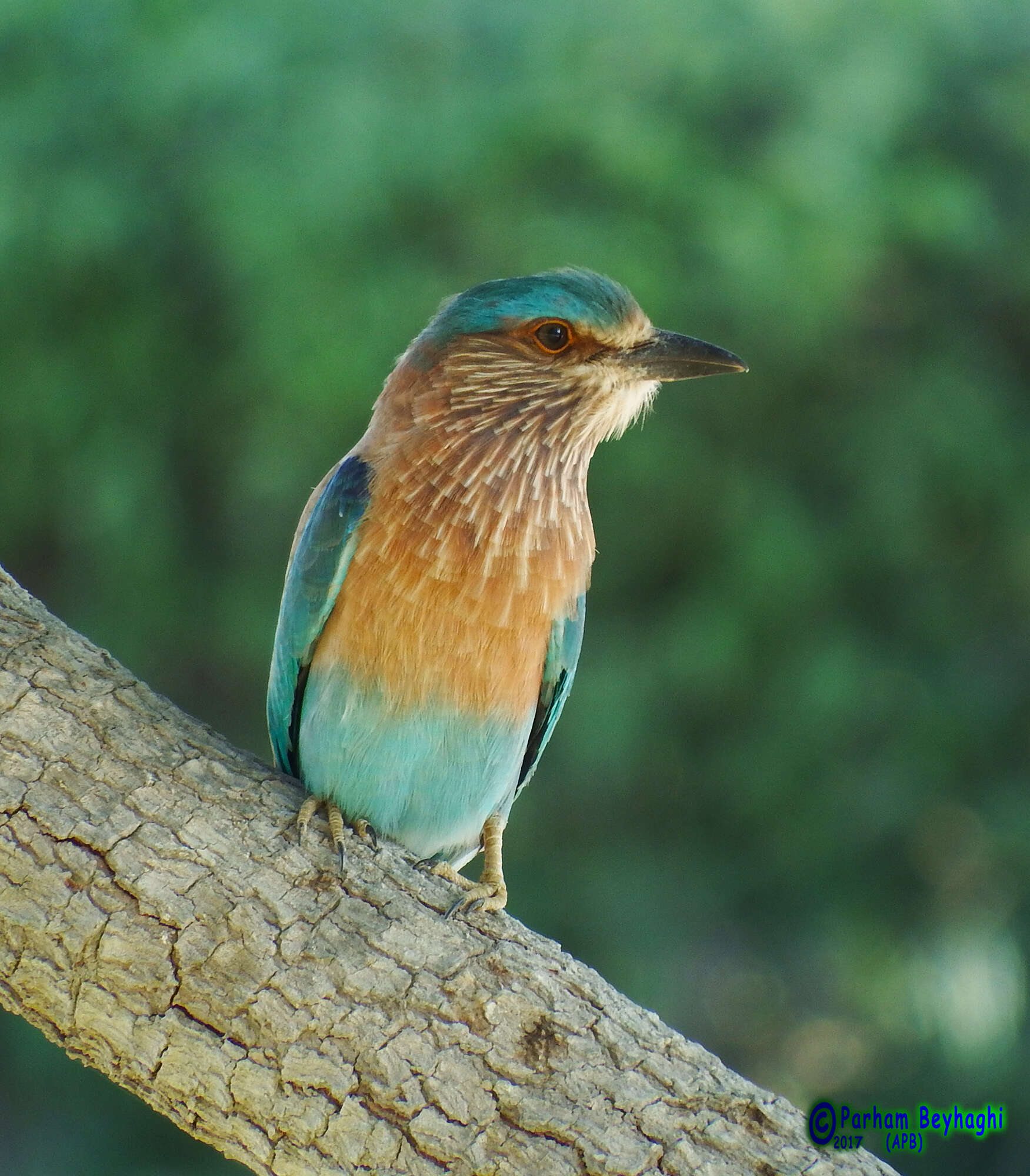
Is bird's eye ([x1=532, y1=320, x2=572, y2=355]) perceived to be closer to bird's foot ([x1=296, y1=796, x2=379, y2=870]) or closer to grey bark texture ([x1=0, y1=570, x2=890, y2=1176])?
bird's foot ([x1=296, y1=796, x2=379, y2=870])

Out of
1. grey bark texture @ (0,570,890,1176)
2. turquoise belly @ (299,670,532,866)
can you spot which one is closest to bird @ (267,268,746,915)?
turquoise belly @ (299,670,532,866)

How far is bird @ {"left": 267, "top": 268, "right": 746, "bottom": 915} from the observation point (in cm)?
299

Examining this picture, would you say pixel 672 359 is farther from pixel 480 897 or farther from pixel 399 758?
pixel 480 897

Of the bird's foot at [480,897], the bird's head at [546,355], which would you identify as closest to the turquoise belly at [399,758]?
the bird's foot at [480,897]

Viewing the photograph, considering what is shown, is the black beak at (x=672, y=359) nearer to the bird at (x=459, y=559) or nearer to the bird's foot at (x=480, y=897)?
the bird at (x=459, y=559)

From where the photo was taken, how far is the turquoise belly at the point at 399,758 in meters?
2.95

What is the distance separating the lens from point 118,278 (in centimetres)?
580

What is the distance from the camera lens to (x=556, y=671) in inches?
129

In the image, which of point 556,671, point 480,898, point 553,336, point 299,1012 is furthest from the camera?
point 556,671

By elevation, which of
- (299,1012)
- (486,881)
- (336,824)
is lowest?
(299,1012)

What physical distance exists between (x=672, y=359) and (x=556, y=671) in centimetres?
86

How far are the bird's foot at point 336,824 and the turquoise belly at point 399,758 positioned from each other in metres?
0.05

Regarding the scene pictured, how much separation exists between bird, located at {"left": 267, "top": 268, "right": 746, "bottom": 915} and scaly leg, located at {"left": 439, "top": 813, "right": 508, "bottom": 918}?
0.01 meters

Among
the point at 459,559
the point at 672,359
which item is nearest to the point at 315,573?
the point at 459,559
